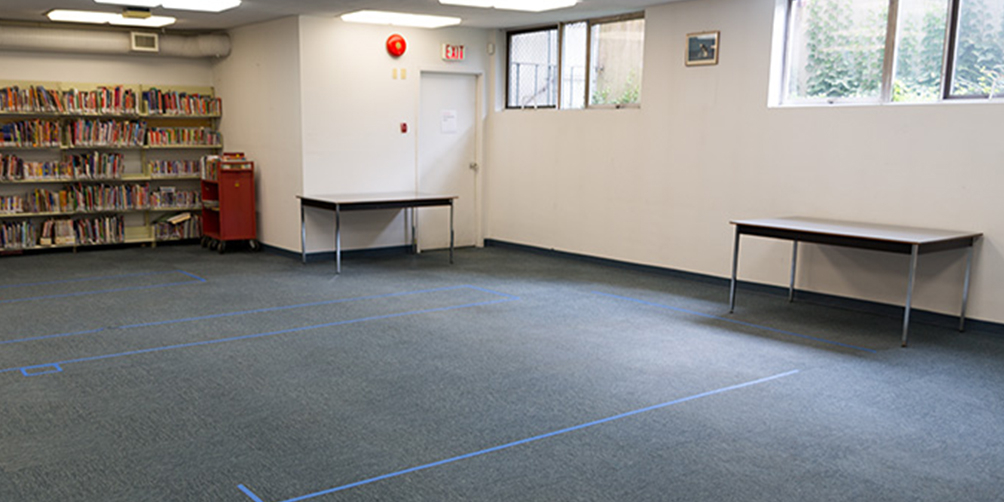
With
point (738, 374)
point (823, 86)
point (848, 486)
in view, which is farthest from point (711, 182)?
point (848, 486)

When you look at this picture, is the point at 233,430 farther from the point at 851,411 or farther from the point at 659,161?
the point at 659,161

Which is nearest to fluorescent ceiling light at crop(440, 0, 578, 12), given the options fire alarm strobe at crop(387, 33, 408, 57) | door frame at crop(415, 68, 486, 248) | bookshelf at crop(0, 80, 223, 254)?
fire alarm strobe at crop(387, 33, 408, 57)

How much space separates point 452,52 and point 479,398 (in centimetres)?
589

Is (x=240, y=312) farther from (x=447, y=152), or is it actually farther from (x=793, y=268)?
(x=793, y=268)

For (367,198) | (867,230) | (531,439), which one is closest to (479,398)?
(531,439)

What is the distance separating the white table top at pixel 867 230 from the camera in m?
5.32

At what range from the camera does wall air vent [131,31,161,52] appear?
9047 millimetres

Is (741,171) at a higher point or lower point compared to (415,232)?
higher

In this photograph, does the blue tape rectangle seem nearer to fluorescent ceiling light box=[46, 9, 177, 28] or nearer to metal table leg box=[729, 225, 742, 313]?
fluorescent ceiling light box=[46, 9, 177, 28]

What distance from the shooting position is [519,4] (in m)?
7.27

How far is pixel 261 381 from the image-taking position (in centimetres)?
443

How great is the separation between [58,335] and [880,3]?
21.7ft

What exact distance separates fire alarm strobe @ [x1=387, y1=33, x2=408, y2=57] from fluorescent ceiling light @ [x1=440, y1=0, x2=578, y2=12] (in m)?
1.59

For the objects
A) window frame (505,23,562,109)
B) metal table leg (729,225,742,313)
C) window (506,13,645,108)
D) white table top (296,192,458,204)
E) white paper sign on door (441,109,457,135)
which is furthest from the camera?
white paper sign on door (441,109,457,135)
